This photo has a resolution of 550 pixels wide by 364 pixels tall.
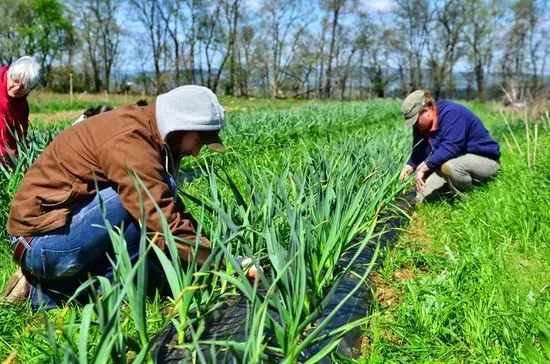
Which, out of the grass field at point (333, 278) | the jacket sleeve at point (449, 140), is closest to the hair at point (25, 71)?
the grass field at point (333, 278)

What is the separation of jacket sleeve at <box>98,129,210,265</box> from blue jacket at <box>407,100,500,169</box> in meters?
2.21

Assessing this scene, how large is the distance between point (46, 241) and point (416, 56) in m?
44.0

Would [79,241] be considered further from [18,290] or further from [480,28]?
[480,28]

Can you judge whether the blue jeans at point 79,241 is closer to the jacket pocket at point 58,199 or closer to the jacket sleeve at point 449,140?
the jacket pocket at point 58,199

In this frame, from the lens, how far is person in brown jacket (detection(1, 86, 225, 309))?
1642 mm

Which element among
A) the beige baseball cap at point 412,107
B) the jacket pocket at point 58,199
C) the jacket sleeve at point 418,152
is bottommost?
the jacket sleeve at point 418,152

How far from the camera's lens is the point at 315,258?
1.65 m

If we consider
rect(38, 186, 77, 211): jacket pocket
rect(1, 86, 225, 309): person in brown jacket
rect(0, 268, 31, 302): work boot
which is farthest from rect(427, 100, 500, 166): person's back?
rect(0, 268, 31, 302): work boot

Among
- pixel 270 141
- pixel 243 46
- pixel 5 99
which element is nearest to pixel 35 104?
pixel 270 141

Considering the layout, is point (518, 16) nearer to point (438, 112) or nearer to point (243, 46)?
point (243, 46)

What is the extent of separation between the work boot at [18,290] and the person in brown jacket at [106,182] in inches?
4.5

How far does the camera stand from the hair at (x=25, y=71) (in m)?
3.04

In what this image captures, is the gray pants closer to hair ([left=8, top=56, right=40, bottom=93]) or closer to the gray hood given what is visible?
the gray hood

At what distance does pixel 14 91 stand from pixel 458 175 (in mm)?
3106
